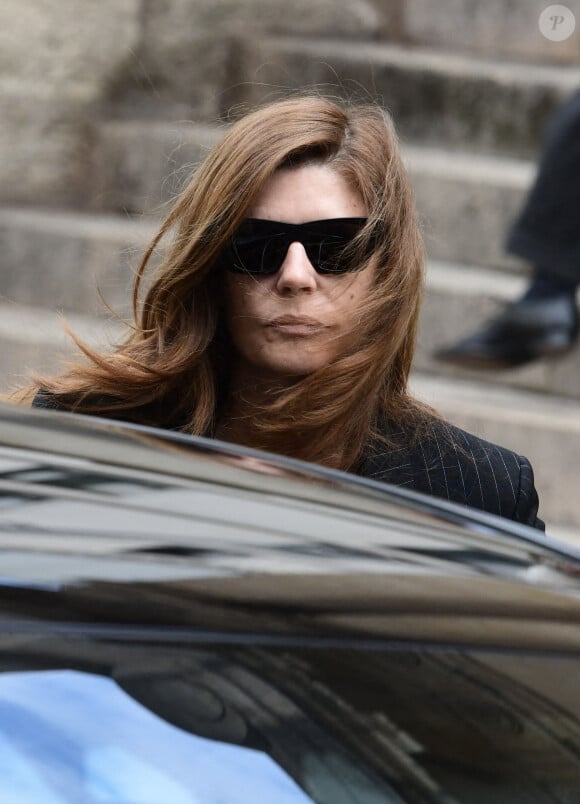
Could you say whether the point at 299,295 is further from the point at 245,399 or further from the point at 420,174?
the point at 420,174

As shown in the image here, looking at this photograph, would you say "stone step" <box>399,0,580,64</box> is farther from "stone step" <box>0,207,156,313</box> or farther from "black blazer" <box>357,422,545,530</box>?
"black blazer" <box>357,422,545,530</box>

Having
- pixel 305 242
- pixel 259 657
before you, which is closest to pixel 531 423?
pixel 305 242

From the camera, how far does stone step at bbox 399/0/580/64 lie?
18.4ft

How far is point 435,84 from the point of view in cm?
558

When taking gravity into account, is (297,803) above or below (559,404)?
below

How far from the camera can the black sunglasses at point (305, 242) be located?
2.12m

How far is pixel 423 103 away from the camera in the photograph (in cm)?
561

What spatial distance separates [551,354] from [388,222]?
9.02 ft

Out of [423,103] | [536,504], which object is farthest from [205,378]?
[423,103]

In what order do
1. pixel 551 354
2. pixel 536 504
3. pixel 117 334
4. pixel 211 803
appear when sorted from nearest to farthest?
1. pixel 211 803
2. pixel 536 504
3. pixel 551 354
4. pixel 117 334

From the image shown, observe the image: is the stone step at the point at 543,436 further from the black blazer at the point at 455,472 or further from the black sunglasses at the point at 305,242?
the black sunglasses at the point at 305,242

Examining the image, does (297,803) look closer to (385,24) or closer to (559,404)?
(559,404)

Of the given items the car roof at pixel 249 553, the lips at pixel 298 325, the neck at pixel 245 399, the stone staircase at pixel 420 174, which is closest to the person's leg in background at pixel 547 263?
the stone staircase at pixel 420 174

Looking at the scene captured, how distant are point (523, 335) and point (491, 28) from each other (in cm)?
164
